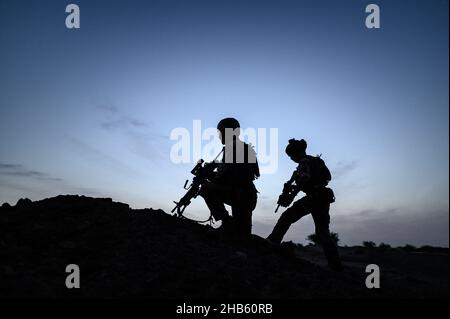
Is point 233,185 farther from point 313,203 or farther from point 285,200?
point 313,203

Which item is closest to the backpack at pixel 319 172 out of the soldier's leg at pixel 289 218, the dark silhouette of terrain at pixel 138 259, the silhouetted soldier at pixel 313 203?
the silhouetted soldier at pixel 313 203

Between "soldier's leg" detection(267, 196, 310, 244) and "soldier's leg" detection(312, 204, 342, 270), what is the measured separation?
207 mm

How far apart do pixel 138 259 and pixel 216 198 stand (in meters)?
1.98

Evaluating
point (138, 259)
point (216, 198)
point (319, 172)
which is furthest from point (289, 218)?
point (138, 259)

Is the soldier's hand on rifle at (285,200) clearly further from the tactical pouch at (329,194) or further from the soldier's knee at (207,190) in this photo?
the soldier's knee at (207,190)

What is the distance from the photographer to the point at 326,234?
20.5 ft

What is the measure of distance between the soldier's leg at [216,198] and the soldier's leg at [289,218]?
1023 millimetres

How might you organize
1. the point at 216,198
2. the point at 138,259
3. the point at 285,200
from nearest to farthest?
A: the point at 138,259 → the point at 216,198 → the point at 285,200

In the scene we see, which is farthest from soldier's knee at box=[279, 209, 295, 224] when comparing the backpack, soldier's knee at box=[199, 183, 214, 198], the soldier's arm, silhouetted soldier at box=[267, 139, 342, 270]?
soldier's knee at box=[199, 183, 214, 198]

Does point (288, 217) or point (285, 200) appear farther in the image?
point (285, 200)

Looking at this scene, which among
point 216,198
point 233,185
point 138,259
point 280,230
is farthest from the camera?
point 280,230

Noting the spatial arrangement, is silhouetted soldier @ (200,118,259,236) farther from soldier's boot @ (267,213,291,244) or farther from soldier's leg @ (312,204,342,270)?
soldier's leg @ (312,204,342,270)
